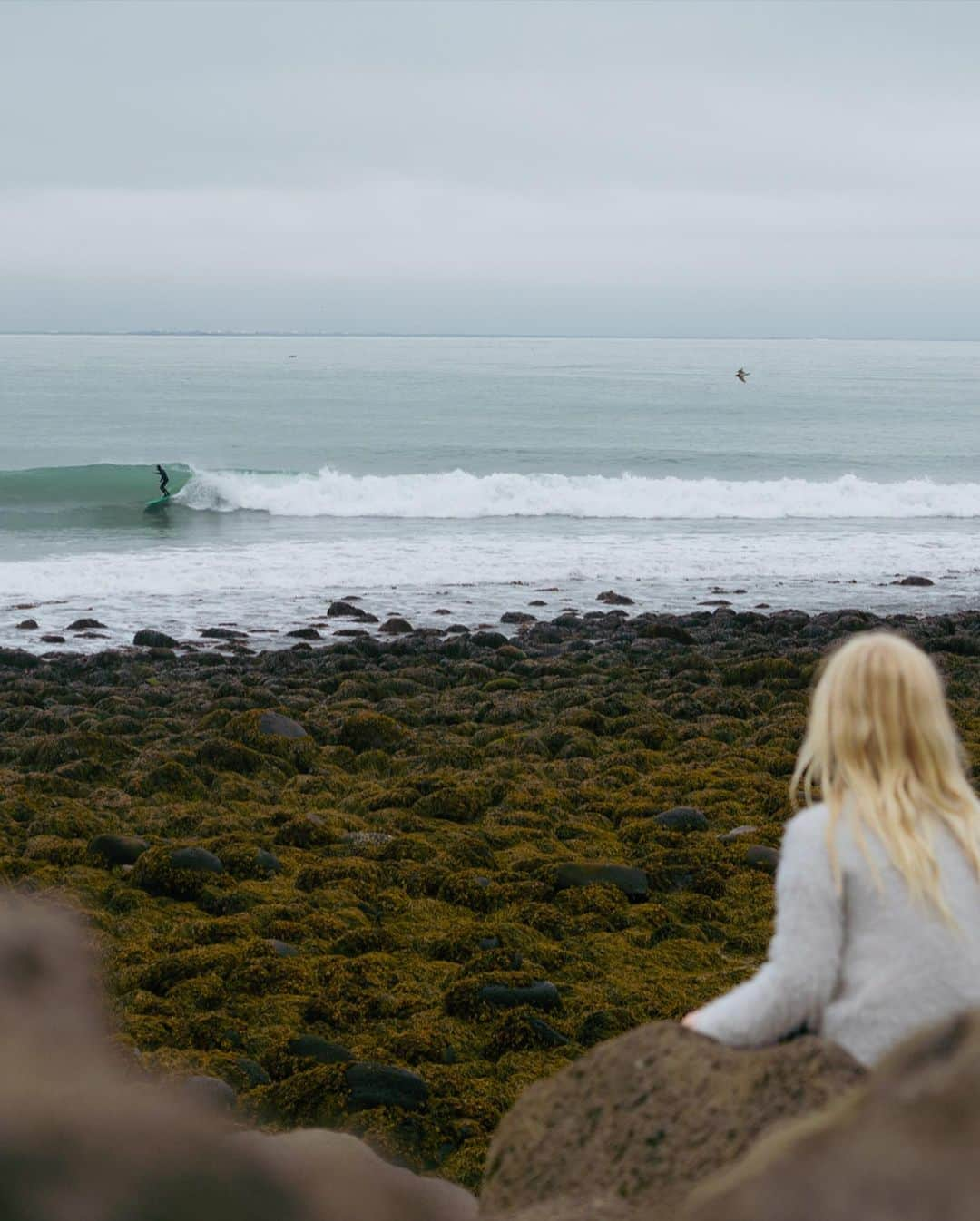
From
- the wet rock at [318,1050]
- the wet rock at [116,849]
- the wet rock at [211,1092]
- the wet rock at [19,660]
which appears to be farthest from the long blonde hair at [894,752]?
the wet rock at [19,660]

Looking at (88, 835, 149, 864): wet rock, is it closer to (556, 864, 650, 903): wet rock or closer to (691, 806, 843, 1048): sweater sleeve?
(556, 864, 650, 903): wet rock

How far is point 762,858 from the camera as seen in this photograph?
26.2 ft

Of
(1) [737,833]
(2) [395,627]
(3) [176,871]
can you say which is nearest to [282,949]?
(3) [176,871]

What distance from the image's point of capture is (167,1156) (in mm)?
2971

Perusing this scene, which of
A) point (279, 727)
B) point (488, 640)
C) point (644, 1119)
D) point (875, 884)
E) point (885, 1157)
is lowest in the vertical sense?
point (279, 727)

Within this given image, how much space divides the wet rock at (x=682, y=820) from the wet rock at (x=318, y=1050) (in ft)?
12.1

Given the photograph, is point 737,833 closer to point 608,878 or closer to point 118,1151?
point 608,878

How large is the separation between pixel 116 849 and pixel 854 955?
592 cm

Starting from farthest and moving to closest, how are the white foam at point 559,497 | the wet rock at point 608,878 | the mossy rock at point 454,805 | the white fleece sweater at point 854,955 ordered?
the white foam at point 559,497, the mossy rock at point 454,805, the wet rock at point 608,878, the white fleece sweater at point 854,955

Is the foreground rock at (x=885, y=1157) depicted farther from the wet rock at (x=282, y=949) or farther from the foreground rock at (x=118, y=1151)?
the wet rock at (x=282, y=949)

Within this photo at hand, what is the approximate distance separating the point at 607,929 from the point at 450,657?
28.6 ft

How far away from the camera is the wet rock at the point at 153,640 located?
1647 centimetres

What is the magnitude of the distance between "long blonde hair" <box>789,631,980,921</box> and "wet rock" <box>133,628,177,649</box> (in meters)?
14.2

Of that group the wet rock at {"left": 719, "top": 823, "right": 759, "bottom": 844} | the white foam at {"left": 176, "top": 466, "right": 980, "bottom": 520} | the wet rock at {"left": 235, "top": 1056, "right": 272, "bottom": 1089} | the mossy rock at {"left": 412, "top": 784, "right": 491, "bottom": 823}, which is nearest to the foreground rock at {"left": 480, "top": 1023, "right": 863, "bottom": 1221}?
the wet rock at {"left": 235, "top": 1056, "right": 272, "bottom": 1089}
